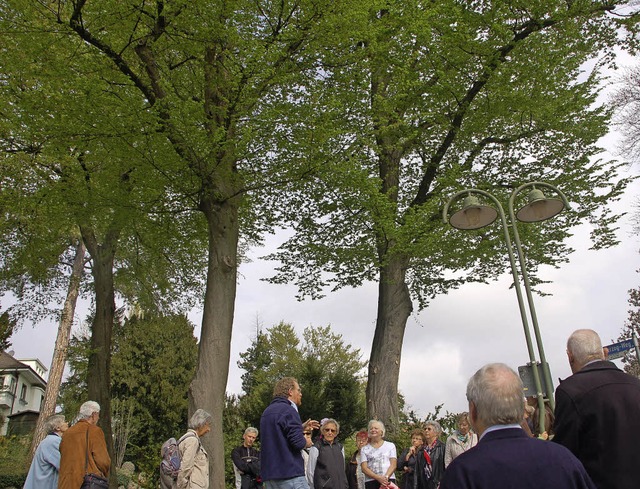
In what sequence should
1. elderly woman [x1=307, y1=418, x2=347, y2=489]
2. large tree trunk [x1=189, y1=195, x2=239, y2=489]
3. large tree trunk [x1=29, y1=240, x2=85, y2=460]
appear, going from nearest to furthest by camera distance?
1. elderly woman [x1=307, y1=418, x2=347, y2=489]
2. large tree trunk [x1=189, y1=195, x2=239, y2=489]
3. large tree trunk [x1=29, y1=240, x2=85, y2=460]

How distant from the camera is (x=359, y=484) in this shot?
361 inches

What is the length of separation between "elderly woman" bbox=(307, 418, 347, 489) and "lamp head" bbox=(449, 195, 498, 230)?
4274 millimetres

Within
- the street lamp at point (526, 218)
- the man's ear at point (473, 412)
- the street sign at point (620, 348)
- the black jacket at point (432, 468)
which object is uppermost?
the street lamp at point (526, 218)

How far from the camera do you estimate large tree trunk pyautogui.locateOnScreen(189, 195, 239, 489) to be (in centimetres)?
1077

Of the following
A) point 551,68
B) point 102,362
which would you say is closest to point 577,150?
point 551,68

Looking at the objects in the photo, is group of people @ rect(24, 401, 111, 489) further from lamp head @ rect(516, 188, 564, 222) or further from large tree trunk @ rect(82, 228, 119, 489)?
large tree trunk @ rect(82, 228, 119, 489)

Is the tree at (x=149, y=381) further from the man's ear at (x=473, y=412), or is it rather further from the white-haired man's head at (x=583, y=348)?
the man's ear at (x=473, y=412)

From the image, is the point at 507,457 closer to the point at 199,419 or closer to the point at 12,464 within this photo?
the point at 199,419

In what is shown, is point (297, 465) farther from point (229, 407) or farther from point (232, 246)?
point (229, 407)

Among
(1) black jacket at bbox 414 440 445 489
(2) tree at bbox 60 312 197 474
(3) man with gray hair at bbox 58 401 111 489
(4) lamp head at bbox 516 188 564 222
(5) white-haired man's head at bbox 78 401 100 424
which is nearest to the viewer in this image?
(3) man with gray hair at bbox 58 401 111 489

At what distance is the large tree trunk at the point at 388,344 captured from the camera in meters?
14.3

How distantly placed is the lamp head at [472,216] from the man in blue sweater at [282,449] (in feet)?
18.1

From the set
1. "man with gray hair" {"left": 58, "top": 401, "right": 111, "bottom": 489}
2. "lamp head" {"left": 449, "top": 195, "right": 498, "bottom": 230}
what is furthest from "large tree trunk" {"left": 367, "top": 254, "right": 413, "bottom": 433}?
"man with gray hair" {"left": 58, "top": 401, "right": 111, "bottom": 489}

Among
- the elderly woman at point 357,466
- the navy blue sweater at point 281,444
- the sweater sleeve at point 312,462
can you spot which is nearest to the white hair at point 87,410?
the navy blue sweater at point 281,444
